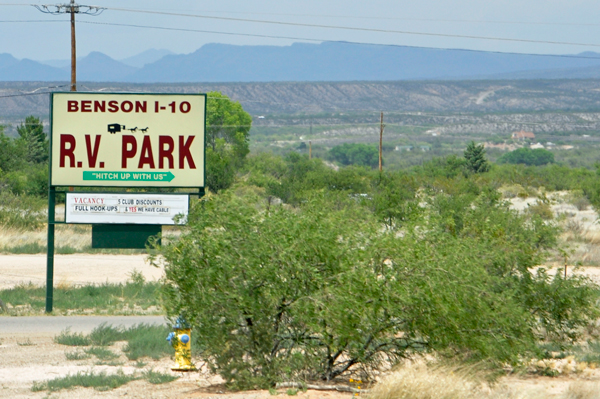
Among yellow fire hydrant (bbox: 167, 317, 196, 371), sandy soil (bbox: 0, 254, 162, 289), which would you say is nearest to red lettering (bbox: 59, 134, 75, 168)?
sandy soil (bbox: 0, 254, 162, 289)

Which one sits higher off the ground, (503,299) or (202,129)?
(202,129)

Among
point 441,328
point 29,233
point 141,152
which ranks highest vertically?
point 141,152

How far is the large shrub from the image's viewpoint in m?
7.30

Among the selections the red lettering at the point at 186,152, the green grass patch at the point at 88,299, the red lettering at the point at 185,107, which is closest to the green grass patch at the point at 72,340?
the green grass patch at the point at 88,299

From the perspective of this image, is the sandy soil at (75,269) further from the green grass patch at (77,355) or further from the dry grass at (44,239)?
the green grass patch at (77,355)

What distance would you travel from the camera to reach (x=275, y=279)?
749 centimetres

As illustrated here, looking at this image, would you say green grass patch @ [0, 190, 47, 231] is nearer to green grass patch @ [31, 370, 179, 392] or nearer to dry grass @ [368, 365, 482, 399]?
green grass patch @ [31, 370, 179, 392]

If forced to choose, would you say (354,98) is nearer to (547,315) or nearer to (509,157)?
(509,157)

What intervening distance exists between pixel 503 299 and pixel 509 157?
99.3 m

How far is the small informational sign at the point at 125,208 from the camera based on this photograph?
46.3ft

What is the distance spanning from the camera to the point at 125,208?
14180 mm

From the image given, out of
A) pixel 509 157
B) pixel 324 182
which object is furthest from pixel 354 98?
pixel 324 182

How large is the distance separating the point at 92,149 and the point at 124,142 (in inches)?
24.4

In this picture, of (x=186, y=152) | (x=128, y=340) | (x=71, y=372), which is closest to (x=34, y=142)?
(x=186, y=152)
